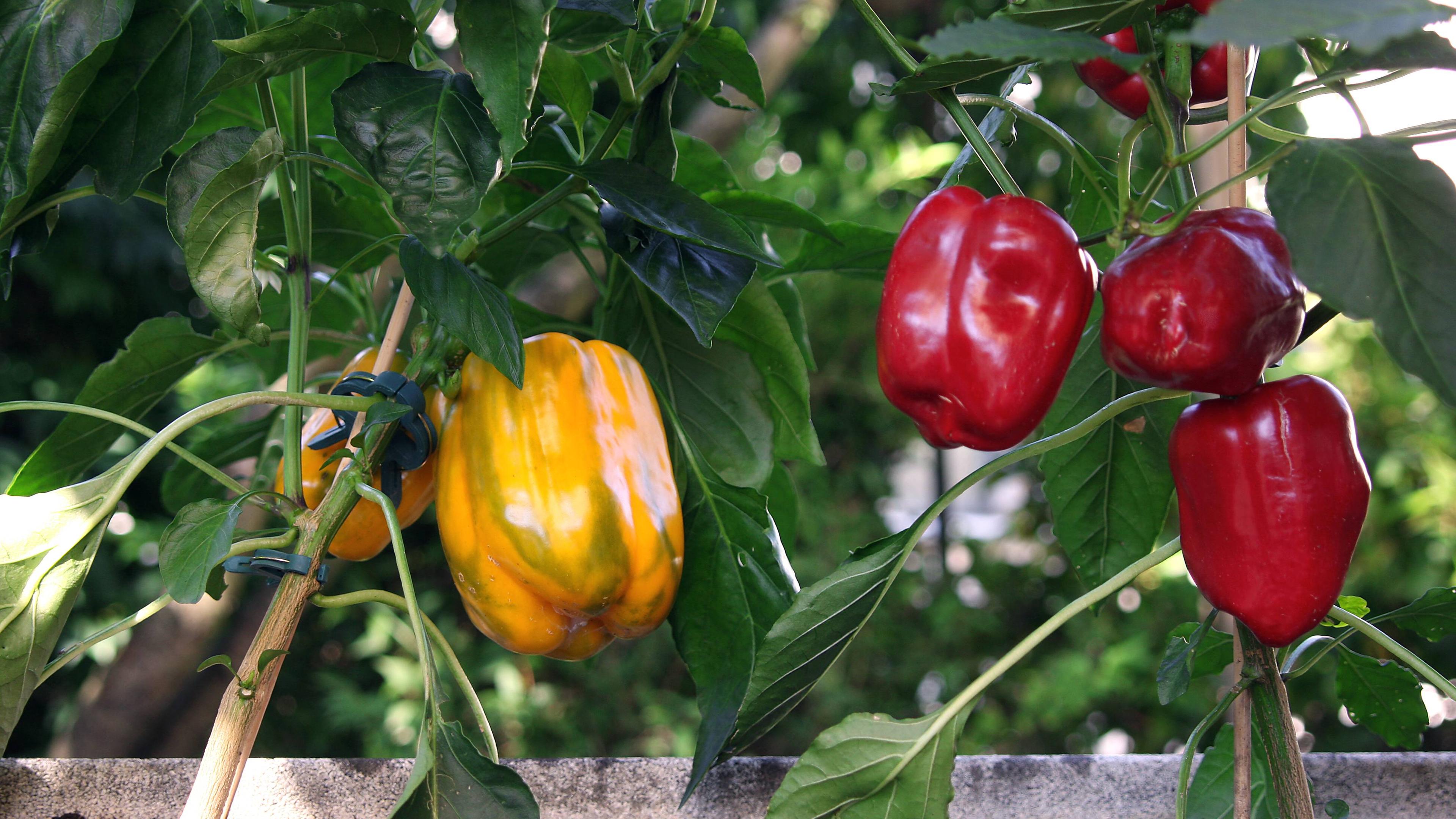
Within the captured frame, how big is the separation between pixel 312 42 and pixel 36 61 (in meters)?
0.12

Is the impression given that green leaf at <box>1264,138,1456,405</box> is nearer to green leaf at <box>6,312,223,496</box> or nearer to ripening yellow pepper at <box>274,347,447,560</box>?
ripening yellow pepper at <box>274,347,447,560</box>

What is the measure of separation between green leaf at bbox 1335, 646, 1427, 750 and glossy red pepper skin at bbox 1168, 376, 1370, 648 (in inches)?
6.2

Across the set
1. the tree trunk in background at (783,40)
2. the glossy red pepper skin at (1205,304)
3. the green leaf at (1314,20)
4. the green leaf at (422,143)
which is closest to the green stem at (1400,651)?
the glossy red pepper skin at (1205,304)

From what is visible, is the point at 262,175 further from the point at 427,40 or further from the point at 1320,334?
the point at 1320,334

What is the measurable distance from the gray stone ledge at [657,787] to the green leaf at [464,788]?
0.38 feet

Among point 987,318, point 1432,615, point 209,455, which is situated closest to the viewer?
point 987,318

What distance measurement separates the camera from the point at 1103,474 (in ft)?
1.49

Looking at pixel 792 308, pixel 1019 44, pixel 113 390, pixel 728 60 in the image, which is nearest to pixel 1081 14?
pixel 1019 44

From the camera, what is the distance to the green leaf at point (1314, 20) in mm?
190

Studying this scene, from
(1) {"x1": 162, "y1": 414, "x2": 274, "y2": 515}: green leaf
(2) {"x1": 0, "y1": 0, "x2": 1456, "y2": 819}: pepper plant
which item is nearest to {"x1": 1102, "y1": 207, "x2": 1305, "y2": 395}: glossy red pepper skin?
(2) {"x1": 0, "y1": 0, "x2": 1456, "y2": 819}: pepper plant

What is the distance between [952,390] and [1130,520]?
197mm

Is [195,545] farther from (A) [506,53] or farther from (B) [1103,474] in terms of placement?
(B) [1103,474]

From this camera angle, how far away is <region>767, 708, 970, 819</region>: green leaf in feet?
1.11

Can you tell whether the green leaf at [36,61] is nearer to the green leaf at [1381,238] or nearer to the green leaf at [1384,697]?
the green leaf at [1381,238]
